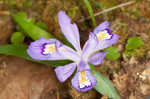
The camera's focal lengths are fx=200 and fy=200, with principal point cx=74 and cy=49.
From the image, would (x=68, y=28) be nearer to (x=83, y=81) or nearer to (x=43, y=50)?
(x=43, y=50)

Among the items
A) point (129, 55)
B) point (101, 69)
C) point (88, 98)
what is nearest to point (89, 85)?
point (88, 98)

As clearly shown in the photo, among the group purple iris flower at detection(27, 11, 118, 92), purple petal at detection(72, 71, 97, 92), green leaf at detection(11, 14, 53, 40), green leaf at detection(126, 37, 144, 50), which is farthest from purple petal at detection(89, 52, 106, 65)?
green leaf at detection(11, 14, 53, 40)

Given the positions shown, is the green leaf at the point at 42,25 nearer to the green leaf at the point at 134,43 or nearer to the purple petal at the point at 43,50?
the purple petal at the point at 43,50

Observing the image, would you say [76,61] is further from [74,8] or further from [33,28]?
[74,8]

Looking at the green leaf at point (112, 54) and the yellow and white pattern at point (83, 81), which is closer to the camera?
the yellow and white pattern at point (83, 81)

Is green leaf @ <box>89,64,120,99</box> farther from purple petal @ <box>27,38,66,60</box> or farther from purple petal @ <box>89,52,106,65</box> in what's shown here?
purple petal @ <box>27,38,66,60</box>

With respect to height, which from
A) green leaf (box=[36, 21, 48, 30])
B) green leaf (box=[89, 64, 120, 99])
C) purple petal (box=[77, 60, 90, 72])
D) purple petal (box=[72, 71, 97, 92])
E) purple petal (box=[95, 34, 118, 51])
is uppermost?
green leaf (box=[36, 21, 48, 30])

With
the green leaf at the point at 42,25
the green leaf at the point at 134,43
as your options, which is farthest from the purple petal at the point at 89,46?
the green leaf at the point at 42,25
